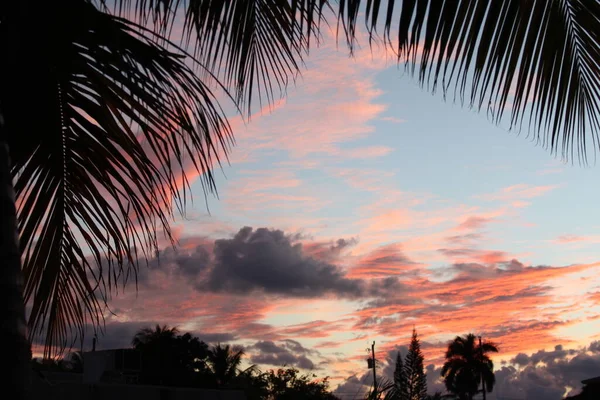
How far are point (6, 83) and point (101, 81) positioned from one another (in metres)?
0.33

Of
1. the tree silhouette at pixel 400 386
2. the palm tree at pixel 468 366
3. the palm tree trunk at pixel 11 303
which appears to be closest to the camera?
the palm tree trunk at pixel 11 303

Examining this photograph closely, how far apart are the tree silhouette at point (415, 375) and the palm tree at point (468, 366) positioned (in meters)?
62.0

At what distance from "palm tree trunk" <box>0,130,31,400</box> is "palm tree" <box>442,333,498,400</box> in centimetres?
6310

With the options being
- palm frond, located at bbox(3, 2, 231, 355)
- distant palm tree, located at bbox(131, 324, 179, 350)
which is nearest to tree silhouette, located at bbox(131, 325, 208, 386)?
distant palm tree, located at bbox(131, 324, 179, 350)

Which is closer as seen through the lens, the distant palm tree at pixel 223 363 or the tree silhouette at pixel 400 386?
the tree silhouette at pixel 400 386

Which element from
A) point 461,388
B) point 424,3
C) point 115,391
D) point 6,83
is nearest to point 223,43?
point 6,83

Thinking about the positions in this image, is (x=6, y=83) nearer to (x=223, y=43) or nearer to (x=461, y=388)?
(x=223, y=43)

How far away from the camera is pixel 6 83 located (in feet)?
8.61

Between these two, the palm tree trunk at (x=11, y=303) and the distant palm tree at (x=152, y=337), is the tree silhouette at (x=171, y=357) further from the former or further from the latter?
the palm tree trunk at (x=11, y=303)

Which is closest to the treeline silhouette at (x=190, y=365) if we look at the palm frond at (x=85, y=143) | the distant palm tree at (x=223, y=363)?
the distant palm tree at (x=223, y=363)

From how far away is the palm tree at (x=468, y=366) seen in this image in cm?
6222

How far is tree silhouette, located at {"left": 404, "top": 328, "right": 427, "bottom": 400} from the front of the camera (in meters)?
2.44

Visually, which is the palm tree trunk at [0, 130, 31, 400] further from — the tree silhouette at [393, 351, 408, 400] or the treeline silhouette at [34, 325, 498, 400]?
the treeline silhouette at [34, 325, 498, 400]

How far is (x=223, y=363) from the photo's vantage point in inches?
2090
